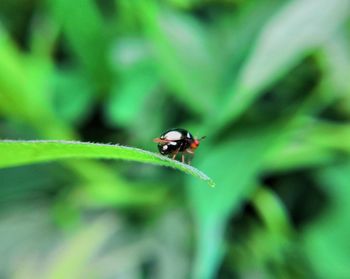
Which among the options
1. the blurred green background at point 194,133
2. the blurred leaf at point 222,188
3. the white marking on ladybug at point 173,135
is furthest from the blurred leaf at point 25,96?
the white marking on ladybug at point 173,135

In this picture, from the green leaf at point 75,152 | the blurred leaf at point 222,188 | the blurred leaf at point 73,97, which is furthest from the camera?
the blurred leaf at point 73,97

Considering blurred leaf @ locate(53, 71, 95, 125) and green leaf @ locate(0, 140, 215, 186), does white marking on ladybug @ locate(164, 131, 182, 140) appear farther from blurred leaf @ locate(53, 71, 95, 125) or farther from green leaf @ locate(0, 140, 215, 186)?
blurred leaf @ locate(53, 71, 95, 125)

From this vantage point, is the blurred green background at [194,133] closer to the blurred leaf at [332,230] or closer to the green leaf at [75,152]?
the blurred leaf at [332,230]

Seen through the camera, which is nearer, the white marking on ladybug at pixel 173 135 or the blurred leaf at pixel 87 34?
the white marking on ladybug at pixel 173 135

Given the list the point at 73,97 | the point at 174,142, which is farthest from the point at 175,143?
the point at 73,97

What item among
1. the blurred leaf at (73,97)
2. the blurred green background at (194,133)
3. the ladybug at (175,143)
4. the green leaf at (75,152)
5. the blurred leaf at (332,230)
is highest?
the blurred leaf at (73,97)

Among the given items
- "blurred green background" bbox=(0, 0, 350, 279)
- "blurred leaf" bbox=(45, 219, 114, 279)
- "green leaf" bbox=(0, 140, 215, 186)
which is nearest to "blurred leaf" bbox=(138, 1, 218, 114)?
"blurred green background" bbox=(0, 0, 350, 279)

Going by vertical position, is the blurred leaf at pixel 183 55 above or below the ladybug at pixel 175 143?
above

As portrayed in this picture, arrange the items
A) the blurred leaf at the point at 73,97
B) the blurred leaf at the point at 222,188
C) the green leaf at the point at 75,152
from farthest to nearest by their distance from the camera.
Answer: the blurred leaf at the point at 73,97, the blurred leaf at the point at 222,188, the green leaf at the point at 75,152
